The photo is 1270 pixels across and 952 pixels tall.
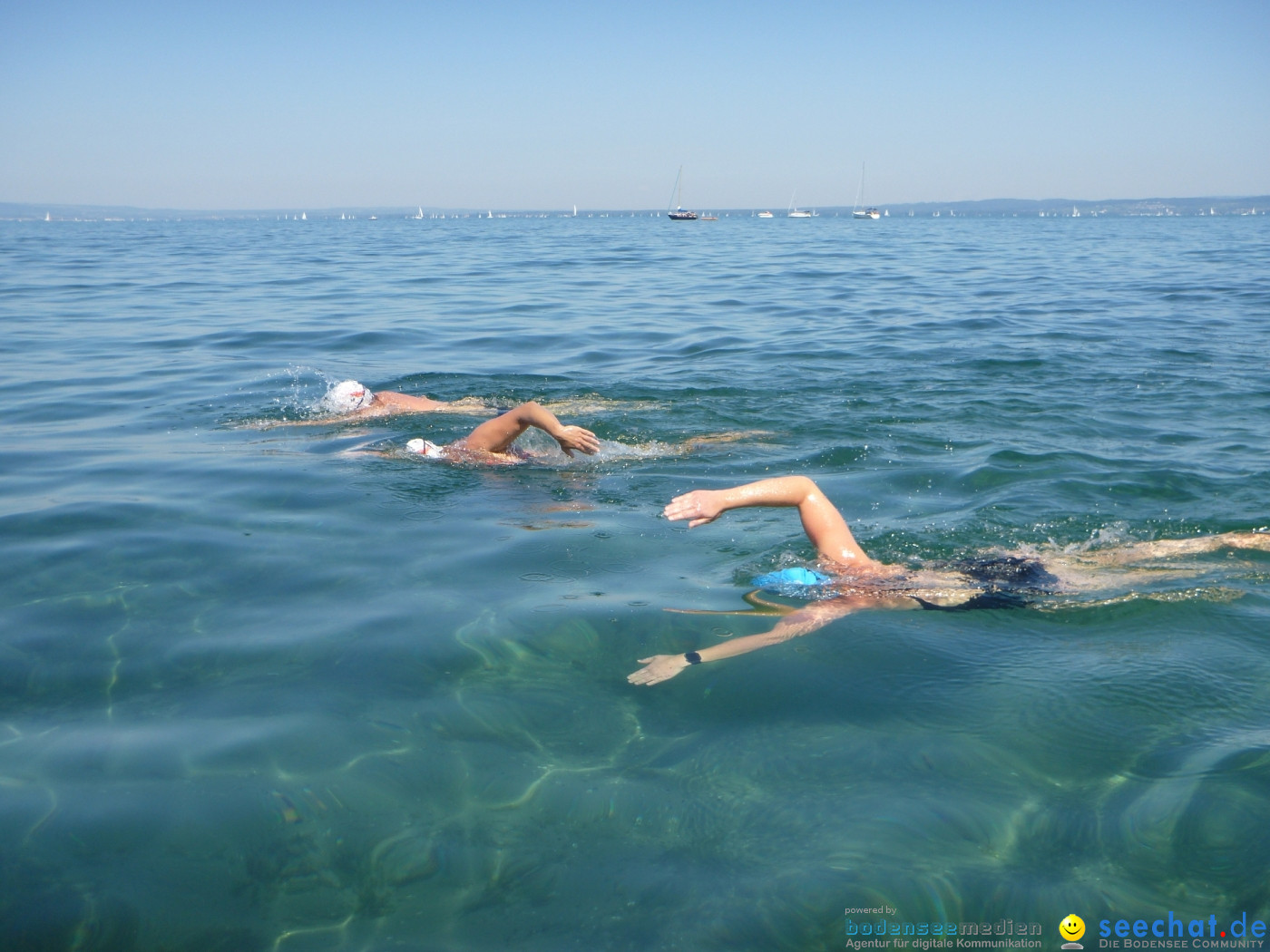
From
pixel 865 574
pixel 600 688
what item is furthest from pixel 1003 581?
pixel 600 688

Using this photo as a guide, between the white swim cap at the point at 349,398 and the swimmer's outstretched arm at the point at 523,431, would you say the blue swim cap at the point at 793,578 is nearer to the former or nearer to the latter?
the swimmer's outstretched arm at the point at 523,431

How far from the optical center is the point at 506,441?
741 cm

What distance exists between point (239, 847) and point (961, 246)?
3909 cm

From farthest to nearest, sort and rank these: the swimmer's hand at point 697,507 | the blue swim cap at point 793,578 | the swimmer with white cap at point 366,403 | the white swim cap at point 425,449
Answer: the swimmer with white cap at point 366,403 → the white swim cap at point 425,449 → the blue swim cap at point 793,578 → the swimmer's hand at point 697,507

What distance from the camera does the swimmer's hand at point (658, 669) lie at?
162 inches

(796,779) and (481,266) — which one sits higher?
(481,266)

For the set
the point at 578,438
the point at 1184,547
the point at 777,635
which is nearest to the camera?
the point at 777,635

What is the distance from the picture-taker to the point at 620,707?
392 centimetres

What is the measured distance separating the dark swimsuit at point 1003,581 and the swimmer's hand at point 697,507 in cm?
121

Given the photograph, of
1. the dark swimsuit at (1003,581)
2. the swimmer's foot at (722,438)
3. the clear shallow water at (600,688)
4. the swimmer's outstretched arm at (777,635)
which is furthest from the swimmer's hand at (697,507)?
the swimmer's foot at (722,438)

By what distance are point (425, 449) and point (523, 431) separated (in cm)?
101

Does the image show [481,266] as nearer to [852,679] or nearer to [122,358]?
[122,358]

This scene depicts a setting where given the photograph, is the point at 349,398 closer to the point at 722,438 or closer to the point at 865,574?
the point at 722,438

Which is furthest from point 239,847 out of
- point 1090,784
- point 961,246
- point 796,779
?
point 961,246
